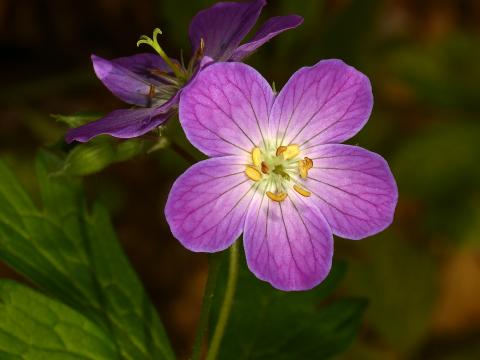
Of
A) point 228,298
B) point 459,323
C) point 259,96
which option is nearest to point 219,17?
point 259,96

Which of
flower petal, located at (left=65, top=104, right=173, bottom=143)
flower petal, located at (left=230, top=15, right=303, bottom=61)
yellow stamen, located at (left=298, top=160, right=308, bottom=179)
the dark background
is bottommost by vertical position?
the dark background

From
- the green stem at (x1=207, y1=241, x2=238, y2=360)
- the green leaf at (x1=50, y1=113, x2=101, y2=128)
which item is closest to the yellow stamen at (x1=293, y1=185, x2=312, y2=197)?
the green stem at (x1=207, y1=241, x2=238, y2=360)

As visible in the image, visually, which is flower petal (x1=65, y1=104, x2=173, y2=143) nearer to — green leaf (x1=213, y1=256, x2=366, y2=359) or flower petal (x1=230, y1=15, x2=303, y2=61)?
flower petal (x1=230, y1=15, x2=303, y2=61)

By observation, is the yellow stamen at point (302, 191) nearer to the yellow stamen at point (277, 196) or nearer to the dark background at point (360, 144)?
the yellow stamen at point (277, 196)

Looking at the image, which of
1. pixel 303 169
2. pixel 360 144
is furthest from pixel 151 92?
pixel 360 144

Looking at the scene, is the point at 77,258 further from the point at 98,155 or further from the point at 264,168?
the point at 264,168

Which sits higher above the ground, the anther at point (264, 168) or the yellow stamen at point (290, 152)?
the yellow stamen at point (290, 152)

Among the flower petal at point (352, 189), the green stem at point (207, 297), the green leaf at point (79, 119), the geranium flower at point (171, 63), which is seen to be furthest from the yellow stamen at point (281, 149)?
the green leaf at point (79, 119)
